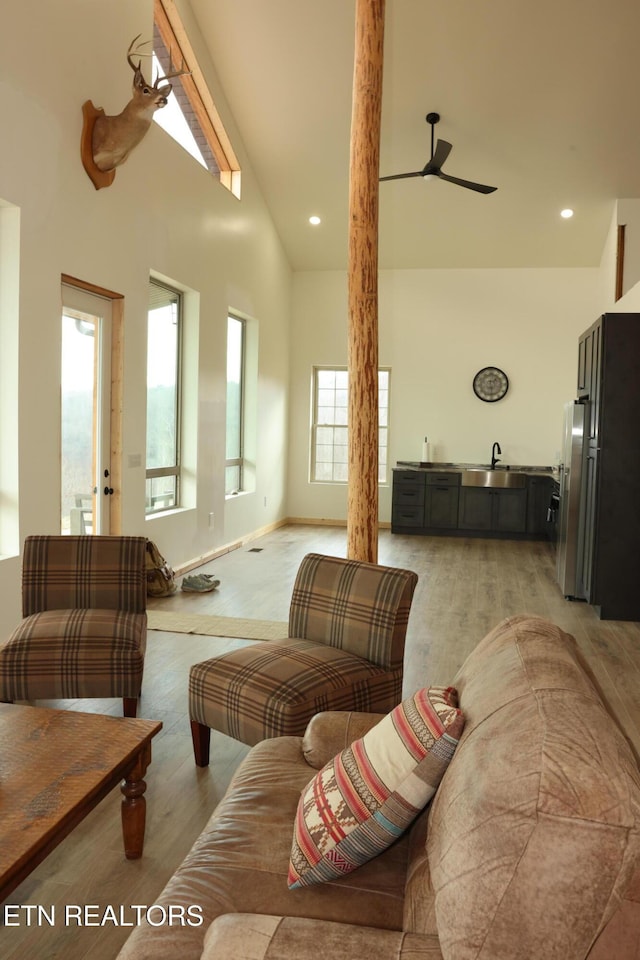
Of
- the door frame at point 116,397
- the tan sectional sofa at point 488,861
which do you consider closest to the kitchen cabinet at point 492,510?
the door frame at point 116,397

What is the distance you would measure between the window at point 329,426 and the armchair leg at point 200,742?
7.20 m

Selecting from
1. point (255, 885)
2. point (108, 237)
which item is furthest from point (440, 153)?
point (255, 885)

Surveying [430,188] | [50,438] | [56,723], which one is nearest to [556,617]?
[50,438]

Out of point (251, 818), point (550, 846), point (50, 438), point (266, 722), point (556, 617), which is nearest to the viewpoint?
point (550, 846)

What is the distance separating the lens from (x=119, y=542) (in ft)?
11.1

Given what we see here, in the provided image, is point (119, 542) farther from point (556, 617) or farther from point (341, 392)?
point (341, 392)

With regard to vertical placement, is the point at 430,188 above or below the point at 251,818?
above

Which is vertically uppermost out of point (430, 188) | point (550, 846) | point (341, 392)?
point (430, 188)

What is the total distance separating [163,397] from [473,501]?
4273 mm

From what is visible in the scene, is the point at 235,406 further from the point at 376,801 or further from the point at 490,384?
the point at 376,801

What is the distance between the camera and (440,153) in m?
5.85

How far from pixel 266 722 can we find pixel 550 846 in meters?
1.57

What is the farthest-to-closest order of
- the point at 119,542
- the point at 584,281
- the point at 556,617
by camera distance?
1. the point at 584,281
2. the point at 556,617
3. the point at 119,542

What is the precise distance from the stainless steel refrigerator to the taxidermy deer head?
3544mm
